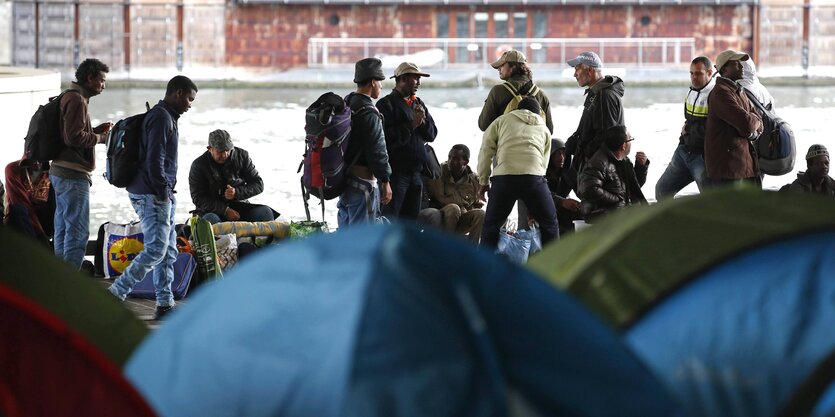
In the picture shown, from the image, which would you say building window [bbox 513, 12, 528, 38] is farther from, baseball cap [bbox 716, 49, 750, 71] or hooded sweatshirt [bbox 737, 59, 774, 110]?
baseball cap [bbox 716, 49, 750, 71]

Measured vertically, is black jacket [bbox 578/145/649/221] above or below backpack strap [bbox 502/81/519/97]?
below

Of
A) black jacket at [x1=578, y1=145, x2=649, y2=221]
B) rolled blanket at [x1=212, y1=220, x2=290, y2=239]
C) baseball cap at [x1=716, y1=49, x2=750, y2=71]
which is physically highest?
baseball cap at [x1=716, y1=49, x2=750, y2=71]

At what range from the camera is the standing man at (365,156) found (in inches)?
332

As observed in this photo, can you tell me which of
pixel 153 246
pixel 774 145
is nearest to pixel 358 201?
pixel 153 246

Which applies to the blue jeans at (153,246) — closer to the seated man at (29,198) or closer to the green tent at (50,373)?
the seated man at (29,198)

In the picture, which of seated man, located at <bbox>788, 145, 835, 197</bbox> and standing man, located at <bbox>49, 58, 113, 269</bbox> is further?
seated man, located at <bbox>788, 145, 835, 197</bbox>

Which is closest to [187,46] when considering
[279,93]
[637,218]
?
[279,93]

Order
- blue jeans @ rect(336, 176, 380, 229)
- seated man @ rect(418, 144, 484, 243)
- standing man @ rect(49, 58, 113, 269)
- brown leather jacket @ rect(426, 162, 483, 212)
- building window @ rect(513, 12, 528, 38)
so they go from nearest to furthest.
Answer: standing man @ rect(49, 58, 113, 269)
blue jeans @ rect(336, 176, 380, 229)
seated man @ rect(418, 144, 484, 243)
brown leather jacket @ rect(426, 162, 483, 212)
building window @ rect(513, 12, 528, 38)

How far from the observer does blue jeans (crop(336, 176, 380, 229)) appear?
8523 mm

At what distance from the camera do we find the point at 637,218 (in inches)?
136

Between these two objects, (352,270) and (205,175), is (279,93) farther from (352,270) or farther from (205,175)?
(352,270)

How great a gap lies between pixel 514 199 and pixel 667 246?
5.42 meters

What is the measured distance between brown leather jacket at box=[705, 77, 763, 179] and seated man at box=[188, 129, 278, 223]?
10.4 feet

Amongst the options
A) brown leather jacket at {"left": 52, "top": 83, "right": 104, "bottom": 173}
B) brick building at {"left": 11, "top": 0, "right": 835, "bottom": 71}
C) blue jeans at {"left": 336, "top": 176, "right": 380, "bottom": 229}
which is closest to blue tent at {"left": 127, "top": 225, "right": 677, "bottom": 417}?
brown leather jacket at {"left": 52, "top": 83, "right": 104, "bottom": 173}
